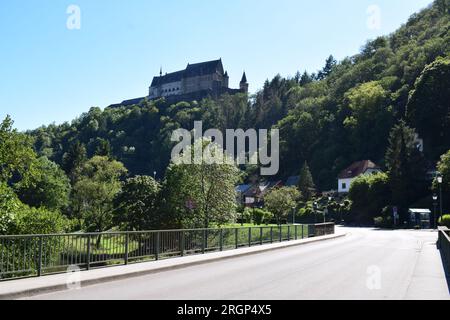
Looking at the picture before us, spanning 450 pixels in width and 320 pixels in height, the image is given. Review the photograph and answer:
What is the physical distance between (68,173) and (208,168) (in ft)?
246

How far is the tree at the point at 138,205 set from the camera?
134 feet

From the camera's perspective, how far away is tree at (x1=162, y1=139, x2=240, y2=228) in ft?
131

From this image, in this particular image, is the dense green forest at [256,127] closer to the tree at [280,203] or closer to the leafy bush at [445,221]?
the tree at [280,203]

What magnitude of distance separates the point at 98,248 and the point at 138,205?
89.7 ft

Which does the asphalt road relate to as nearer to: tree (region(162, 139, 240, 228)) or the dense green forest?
the dense green forest

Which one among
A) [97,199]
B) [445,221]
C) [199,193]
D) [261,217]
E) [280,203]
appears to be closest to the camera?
[199,193]

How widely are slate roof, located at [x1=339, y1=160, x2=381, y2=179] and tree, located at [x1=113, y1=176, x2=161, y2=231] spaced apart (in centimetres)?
6232

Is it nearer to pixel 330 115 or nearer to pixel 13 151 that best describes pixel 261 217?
pixel 13 151

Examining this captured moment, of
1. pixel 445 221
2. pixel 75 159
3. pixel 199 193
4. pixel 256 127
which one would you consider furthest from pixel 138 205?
pixel 256 127

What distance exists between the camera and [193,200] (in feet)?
132

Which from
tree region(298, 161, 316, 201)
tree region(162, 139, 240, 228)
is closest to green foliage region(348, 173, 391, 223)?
tree region(298, 161, 316, 201)

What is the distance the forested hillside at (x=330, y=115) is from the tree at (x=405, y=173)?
1586 centimetres

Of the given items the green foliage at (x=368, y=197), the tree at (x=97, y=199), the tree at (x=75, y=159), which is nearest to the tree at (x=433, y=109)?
the green foliage at (x=368, y=197)

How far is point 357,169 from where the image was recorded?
9756 centimetres
